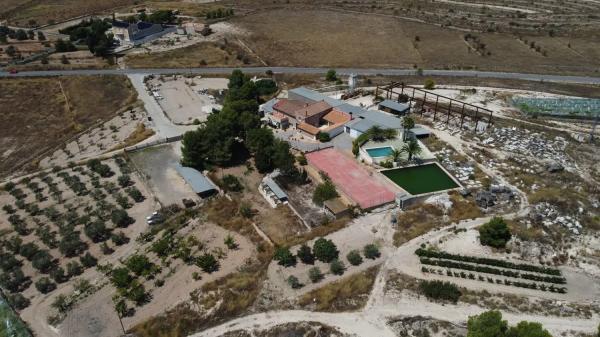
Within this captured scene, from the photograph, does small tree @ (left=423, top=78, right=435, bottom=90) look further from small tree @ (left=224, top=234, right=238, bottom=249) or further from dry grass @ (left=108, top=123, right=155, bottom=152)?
small tree @ (left=224, top=234, right=238, bottom=249)

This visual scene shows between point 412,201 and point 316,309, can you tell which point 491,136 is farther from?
point 316,309

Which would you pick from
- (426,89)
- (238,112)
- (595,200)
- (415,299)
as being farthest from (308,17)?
(415,299)

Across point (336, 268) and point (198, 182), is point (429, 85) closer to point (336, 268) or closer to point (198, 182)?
point (198, 182)

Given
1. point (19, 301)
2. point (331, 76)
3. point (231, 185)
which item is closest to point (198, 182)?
point (231, 185)

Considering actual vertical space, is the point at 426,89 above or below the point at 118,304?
above

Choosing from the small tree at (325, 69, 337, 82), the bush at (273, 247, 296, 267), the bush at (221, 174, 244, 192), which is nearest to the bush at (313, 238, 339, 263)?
the bush at (273, 247, 296, 267)

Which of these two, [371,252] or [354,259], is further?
[371,252]
